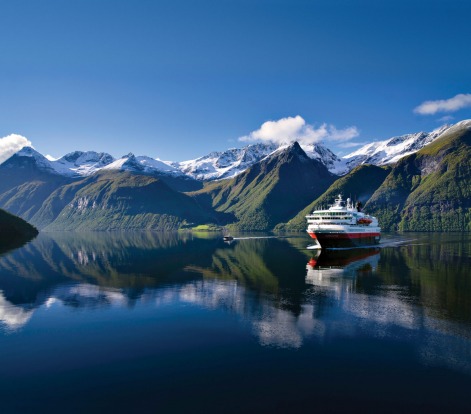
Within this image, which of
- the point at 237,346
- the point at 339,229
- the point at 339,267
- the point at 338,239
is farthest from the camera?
the point at 338,239

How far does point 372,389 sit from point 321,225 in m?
139

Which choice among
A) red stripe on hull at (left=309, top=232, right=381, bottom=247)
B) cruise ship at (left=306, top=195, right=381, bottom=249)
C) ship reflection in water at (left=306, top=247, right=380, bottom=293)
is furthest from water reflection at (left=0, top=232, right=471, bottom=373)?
cruise ship at (left=306, top=195, right=381, bottom=249)

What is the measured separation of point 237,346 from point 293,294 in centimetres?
3339

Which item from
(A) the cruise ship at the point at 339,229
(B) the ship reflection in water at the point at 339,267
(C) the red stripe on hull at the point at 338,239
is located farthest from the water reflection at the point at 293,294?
(A) the cruise ship at the point at 339,229

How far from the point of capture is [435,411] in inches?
1335

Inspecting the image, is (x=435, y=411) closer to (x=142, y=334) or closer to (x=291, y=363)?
(x=291, y=363)

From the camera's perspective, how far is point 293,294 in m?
80.8

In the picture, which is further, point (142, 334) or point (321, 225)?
point (321, 225)

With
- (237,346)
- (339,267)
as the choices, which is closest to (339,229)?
(339,267)

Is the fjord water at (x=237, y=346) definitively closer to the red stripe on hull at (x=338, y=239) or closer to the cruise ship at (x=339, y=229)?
the red stripe on hull at (x=338, y=239)

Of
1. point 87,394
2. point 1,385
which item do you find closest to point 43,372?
point 1,385

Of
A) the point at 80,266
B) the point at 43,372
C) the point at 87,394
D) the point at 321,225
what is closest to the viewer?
the point at 87,394

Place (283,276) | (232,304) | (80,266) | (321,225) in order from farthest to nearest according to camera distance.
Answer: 1. (321,225)
2. (80,266)
3. (283,276)
4. (232,304)

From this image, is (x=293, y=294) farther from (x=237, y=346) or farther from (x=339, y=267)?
(x=339, y=267)
